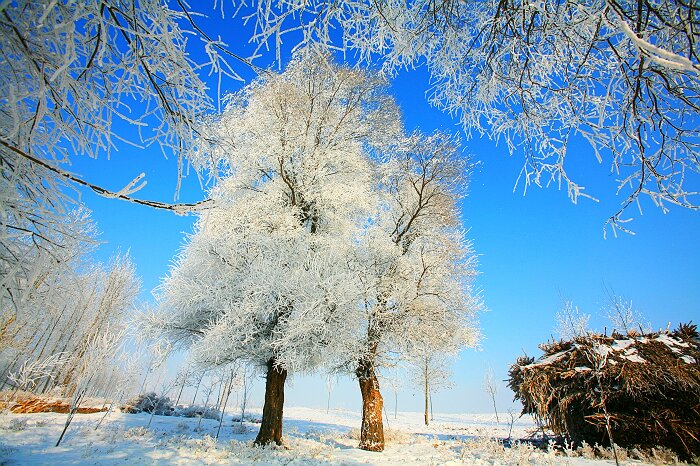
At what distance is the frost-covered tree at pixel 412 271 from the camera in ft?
30.5

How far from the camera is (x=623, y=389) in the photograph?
7223 mm

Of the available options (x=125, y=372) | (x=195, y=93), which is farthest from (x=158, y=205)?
(x=125, y=372)

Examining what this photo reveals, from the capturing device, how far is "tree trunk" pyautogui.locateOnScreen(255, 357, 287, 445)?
8.21 m

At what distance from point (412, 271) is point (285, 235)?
3.98 metres

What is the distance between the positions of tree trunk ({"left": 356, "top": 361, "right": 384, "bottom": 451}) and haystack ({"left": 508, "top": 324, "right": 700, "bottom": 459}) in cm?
387

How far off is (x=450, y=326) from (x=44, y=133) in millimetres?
9906

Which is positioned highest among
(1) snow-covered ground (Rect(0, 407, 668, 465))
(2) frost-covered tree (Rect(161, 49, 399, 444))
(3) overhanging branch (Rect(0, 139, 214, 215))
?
(2) frost-covered tree (Rect(161, 49, 399, 444))

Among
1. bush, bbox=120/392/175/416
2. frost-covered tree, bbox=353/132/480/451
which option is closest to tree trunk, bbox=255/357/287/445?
frost-covered tree, bbox=353/132/480/451

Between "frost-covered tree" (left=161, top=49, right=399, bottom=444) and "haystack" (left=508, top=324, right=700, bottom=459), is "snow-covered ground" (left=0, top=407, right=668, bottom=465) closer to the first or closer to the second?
"haystack" (left=508, top=324, right=700, bottom=459)

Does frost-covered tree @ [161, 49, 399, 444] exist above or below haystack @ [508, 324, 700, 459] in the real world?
above

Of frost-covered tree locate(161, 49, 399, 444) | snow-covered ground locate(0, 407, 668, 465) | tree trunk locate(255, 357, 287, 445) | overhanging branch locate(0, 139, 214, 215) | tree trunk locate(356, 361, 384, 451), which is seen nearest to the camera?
overhanging branch locate(0, 139, 214, 215)

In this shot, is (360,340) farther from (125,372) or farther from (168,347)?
(125,372)

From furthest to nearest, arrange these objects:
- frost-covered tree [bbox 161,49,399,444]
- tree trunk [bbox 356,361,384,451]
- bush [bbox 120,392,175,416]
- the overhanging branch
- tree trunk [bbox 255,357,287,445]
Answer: bush [bbox 120,392,175,416]
tree trunk [bbox 356,361,384,451]
tree trunk [bbox 255,357,287,445]
frost-covered tree [bbox 161,49,399,444]
the overhanging branch

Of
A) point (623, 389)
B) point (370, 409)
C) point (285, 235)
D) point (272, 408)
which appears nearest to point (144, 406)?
point (272, 408)
